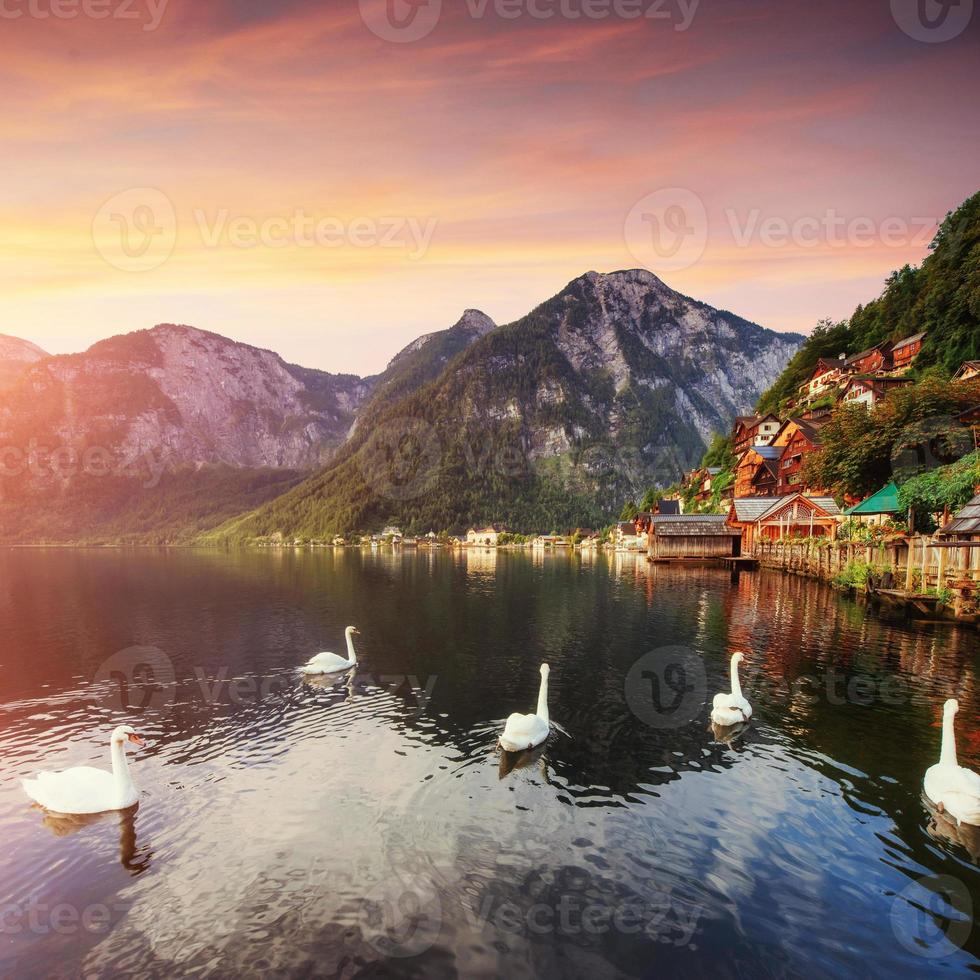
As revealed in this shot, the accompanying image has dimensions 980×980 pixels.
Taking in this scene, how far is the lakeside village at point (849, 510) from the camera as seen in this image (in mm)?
34781

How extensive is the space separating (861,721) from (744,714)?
155 inches

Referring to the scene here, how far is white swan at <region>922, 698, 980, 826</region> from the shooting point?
1223 centimetres

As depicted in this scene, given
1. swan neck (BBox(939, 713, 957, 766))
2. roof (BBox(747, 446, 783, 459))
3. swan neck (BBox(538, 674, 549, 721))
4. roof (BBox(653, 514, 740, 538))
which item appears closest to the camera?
swan neck (BBox(939, 713, 957, 766))

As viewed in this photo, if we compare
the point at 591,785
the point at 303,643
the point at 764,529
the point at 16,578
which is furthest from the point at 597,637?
the point at 16,578

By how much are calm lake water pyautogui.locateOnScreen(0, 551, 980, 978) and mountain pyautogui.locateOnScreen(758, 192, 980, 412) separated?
63.0 meters

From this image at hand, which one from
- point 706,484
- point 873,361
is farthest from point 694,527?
point 706,484

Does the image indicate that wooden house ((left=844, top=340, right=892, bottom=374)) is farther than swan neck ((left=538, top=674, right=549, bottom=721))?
Yes

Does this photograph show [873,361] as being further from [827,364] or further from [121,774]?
[121,774]

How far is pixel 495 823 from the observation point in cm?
1296

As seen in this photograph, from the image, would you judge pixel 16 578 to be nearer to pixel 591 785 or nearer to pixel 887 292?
pixel 591 785

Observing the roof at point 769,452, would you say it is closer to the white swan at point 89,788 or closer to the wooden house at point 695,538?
the wooden house at point 695,538

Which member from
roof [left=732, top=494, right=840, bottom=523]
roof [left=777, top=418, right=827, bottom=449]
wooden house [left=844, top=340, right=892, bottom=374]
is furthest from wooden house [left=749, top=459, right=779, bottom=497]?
wooden house [left=844, top=340, right=892, bottom=374]

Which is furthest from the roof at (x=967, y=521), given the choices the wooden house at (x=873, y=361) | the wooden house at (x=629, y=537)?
the wooden house at (x=629, y=537)

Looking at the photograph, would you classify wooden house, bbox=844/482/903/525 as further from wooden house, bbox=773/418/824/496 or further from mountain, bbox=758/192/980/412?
mountain, bbox=758/192/980/412
